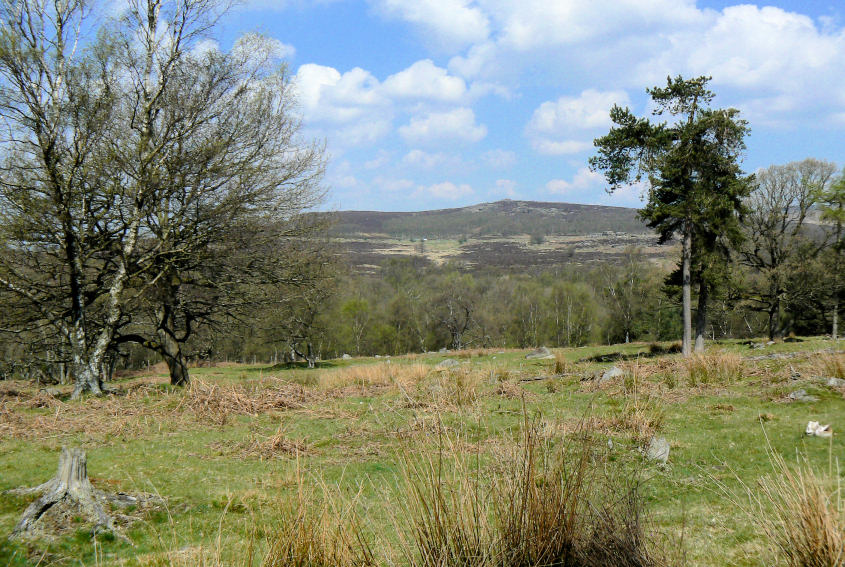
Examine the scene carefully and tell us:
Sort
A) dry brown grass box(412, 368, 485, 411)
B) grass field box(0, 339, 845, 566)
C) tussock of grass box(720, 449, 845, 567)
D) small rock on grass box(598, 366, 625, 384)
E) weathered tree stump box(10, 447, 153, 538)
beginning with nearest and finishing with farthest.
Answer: tussock of grass box(720, 449, 845, 567), grass field box(0, 339, 845, 566), weathered tree stump box(10, 447, 153, 538), dry brown grass box(412, 368, 485, 411), small rock on grass box(598, 366, 625, 384)

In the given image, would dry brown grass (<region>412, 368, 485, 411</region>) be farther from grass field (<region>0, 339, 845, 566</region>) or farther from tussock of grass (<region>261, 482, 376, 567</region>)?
tussock of grass (<region>261, 482, 376, 567</region>)

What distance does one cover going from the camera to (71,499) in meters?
5.01

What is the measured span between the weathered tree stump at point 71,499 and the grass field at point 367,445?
0.16 metres

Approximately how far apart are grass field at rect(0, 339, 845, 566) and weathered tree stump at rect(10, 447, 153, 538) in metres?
0.16

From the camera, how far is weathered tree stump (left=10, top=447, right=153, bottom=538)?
15.7 ft

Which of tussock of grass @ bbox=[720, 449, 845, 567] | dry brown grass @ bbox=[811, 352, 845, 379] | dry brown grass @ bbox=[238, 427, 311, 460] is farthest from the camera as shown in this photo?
dry brown grass @ bbox=[811, 352, 845, 379]

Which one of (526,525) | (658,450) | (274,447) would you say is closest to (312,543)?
(526,525)

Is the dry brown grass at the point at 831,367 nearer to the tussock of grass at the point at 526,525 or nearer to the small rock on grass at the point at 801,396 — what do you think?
the small rock on grass at the point at 801,396

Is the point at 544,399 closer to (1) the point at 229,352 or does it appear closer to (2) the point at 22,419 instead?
(2) the point at 22,419

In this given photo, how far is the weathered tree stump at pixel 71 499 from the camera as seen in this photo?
479cm

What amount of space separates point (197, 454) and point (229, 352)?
194 feet

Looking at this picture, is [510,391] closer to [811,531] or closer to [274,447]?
[274,447]

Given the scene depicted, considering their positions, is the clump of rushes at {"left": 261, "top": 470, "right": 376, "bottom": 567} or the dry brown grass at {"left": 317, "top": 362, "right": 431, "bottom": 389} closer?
the clump of rushes at {"left": 261, "top": 470, "right": 376, "bottom": 567}

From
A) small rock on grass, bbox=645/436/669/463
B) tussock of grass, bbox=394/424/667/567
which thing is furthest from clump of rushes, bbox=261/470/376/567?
small rock on grass, bbox=645/436/669/463
